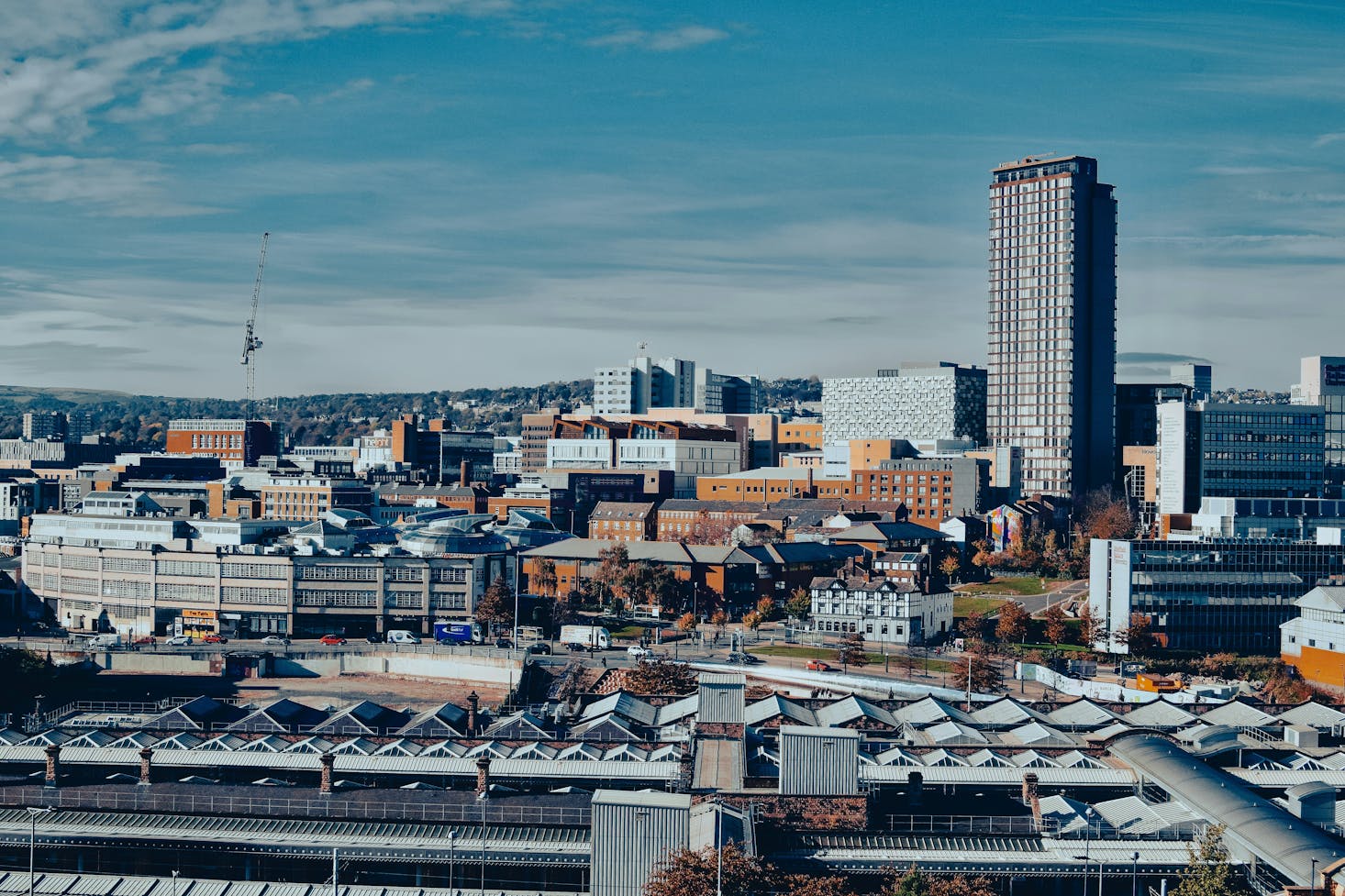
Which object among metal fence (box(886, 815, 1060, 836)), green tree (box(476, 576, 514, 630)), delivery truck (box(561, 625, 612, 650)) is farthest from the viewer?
green tree (box(476, 576, 514, 630))

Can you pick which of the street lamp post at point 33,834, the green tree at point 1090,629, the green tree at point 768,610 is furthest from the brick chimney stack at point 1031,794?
the green tree at point 768,610

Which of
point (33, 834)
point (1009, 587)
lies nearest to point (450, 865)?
point (33, 834)

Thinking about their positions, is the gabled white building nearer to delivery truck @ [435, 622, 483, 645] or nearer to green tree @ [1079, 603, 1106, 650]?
green tree @ [1079, 603, 1106, 650]

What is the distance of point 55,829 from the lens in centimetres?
5297

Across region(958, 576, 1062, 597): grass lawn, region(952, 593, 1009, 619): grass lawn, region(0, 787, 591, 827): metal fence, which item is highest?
region(0, 787, 591, 827): metal fence

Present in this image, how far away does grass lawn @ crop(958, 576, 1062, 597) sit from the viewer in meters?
157

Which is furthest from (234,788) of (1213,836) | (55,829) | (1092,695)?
(1092,695)

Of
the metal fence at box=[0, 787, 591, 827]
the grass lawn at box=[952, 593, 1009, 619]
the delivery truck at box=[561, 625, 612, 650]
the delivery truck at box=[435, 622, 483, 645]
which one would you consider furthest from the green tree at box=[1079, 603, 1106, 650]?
the metal fence at box=[0, 787, 591, 827]

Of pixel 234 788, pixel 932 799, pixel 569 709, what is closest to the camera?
pixel 234 788

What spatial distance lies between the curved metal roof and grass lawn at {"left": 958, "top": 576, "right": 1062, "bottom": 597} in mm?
93124

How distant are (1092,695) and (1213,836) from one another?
55.7 meters

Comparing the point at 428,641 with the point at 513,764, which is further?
the point at 428,641

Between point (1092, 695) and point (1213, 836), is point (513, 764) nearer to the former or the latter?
point (1213, 836)

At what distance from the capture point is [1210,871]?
154ft
